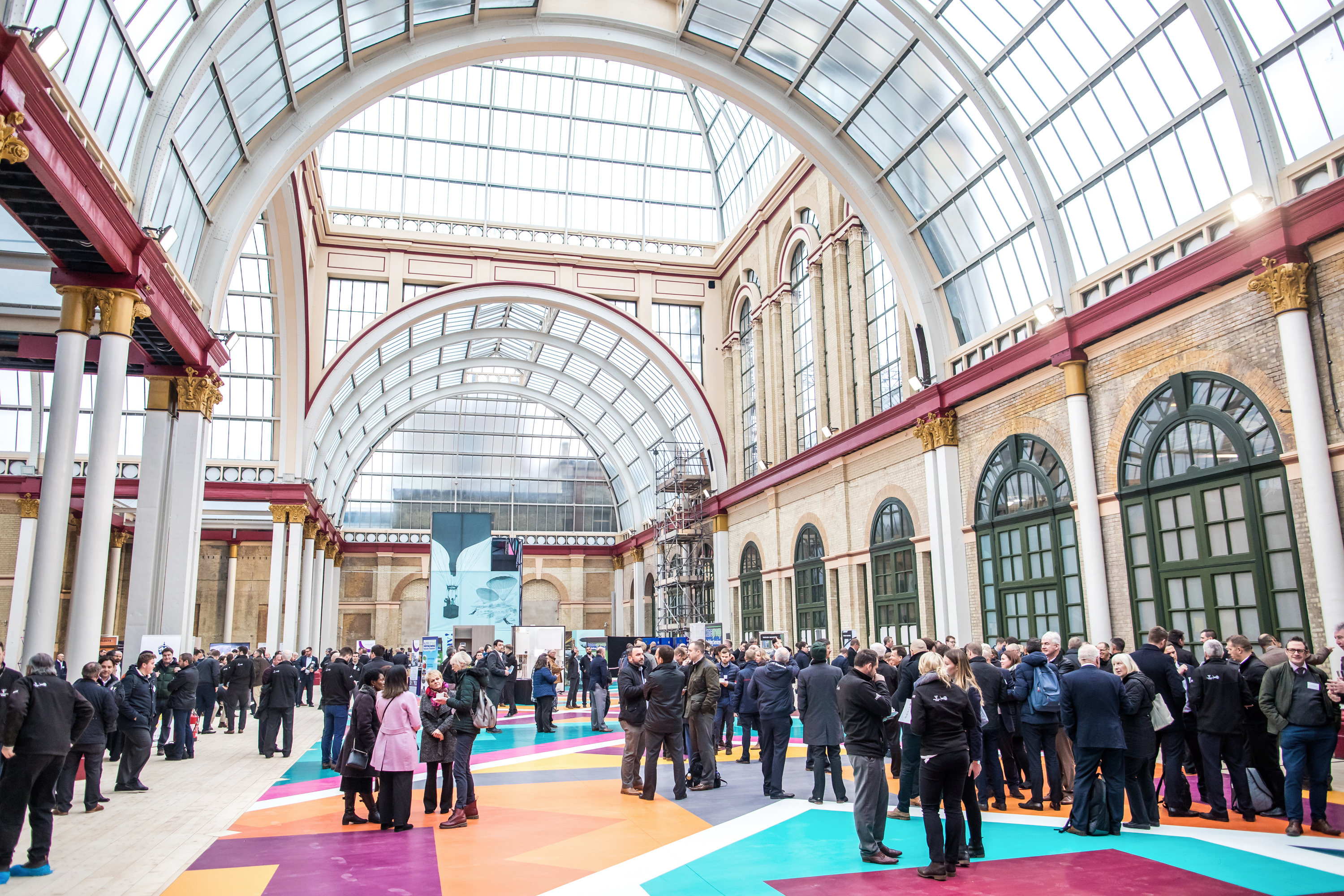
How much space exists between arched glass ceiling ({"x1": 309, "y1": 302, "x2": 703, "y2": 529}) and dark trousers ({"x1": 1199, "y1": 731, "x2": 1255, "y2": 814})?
94.0 feet

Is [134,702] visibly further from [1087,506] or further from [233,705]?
[1087,506]

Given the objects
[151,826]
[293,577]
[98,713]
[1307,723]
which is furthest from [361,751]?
[293,577]

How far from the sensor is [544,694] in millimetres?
→ 18219

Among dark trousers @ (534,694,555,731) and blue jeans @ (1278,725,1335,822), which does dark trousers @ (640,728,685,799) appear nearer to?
blue jeans @ (1278,725,1335,822)

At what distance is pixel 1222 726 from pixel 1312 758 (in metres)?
0.75

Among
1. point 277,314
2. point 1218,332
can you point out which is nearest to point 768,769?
point 1218,332

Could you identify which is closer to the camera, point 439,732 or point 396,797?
point 396,797

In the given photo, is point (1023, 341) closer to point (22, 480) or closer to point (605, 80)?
point (605, 80)

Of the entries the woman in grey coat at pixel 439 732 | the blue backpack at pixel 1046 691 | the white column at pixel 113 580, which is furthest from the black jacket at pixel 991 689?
the white column at pixel 113 580

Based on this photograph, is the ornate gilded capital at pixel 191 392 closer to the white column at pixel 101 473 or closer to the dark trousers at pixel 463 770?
the white column at pixel 101 473

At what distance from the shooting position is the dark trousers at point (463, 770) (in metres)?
9.10

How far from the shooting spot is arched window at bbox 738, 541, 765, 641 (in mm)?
31672

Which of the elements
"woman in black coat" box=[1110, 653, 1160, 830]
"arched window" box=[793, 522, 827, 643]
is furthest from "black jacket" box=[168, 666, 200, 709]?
"arched window" box=[793, 522, 827, 643]

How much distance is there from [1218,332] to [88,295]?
53.2 ft
